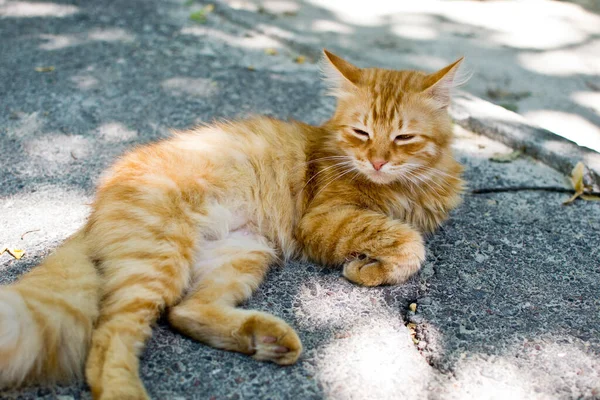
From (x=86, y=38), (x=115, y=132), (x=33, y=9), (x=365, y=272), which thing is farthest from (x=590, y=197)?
(x=33, y=9)

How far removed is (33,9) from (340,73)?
4.24 meters

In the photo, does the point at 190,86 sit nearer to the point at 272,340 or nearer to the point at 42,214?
the point at 42,214

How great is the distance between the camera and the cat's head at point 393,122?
9.47ft

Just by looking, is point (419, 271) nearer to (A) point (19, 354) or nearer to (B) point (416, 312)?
(B) point (416, 312)

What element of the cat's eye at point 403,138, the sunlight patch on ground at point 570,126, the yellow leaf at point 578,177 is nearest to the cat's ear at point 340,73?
the cat's eye at point 403,138

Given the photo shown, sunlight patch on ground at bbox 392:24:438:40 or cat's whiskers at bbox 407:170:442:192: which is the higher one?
sunlight patch on ground at bbox 392:24:438:40

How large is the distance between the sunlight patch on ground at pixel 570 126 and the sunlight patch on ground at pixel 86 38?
3703 millimetres

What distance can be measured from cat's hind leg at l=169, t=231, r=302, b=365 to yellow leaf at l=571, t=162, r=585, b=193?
2.10 metres

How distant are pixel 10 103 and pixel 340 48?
288cm

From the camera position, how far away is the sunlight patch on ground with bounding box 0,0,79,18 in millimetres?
5684

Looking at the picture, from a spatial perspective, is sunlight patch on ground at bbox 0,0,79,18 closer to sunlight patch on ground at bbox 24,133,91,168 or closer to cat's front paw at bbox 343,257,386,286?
sunlight patch on ground at bbox 24,133,91,168

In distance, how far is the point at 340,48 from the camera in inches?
210

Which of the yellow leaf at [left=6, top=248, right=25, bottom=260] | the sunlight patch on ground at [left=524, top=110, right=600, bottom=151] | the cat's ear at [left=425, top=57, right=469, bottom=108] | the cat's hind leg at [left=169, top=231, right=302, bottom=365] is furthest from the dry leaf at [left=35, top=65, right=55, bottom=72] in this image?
the sunlight patch on ground at [left=524, top=110, right=600, bottom=151]

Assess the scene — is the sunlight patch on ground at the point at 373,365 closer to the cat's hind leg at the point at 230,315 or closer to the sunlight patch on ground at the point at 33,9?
the cat's hind leg at the point at 230,315
